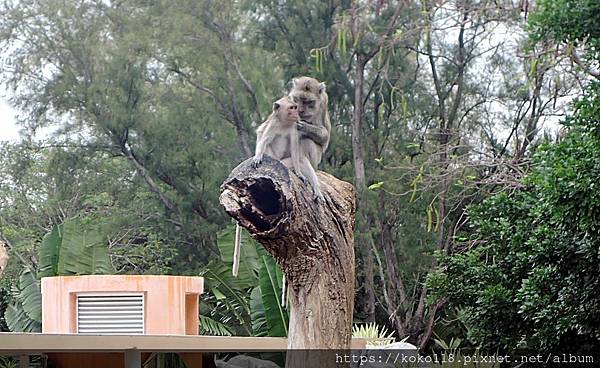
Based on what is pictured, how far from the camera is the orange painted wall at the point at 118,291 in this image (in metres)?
11.1

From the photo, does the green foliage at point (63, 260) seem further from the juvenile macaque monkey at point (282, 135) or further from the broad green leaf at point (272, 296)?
the juvenile macaque monkey at point (282, 135)

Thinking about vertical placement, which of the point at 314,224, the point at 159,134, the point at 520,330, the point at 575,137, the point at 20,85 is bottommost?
the point at 520,330

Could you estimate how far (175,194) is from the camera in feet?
63.9

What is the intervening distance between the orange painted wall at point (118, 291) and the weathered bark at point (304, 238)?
472cm

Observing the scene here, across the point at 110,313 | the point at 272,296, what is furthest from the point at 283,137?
the point at 272,296

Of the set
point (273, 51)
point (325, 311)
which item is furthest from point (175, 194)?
point (325, 311)

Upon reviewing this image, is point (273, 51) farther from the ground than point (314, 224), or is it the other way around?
point (273, 51)

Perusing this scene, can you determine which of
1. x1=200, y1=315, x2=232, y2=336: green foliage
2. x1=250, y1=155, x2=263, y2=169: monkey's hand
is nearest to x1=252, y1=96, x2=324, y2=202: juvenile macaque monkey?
x1=250, y1=155, x2=263, y2=169: monkey's hand

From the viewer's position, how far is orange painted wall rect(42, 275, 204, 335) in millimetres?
11055

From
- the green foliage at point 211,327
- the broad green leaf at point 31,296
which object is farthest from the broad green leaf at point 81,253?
the green foliage at point 211,327

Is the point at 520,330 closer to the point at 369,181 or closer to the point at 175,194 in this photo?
the point at 369,181

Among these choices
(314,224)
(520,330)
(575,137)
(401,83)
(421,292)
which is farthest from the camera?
(401,83)

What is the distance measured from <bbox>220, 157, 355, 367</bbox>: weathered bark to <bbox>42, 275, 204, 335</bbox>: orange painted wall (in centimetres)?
472

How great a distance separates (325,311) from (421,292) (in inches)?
510
